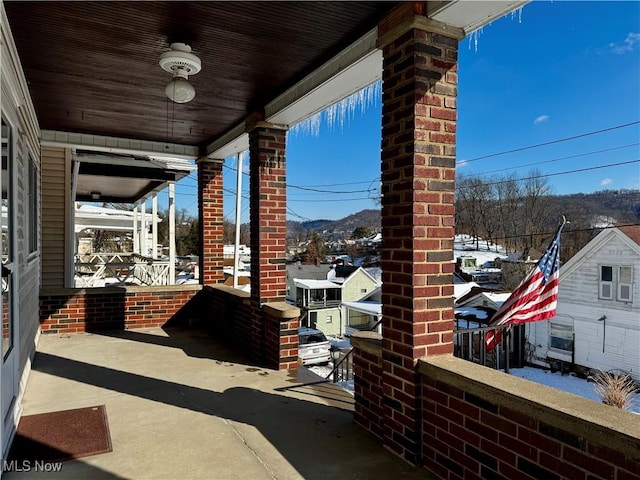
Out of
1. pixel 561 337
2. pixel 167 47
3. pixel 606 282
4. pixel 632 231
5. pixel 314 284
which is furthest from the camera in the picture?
pixel 314 284

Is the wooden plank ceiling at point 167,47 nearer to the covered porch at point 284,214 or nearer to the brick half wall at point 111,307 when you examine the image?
the covered porch at point 284,214

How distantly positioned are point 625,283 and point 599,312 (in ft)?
4.35

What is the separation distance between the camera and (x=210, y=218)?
20.8 ft

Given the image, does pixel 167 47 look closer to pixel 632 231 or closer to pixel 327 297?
pixel 632 231

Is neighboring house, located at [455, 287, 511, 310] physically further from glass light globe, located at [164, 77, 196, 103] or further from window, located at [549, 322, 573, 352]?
glass light globe, located at [164, 77, 196, 103]

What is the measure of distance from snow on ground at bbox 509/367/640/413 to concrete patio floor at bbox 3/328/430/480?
40.3ft

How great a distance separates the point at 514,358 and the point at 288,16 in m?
15.7

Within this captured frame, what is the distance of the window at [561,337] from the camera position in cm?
1556

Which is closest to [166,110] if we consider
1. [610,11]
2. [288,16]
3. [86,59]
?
[86,59]

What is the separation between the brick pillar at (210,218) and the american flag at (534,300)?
3.94m

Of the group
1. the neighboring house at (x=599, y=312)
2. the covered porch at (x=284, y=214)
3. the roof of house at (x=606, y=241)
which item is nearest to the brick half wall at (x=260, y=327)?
the covered porch at (x=284, y=214)

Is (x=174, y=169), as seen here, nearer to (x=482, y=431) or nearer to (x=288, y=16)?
(x=288, y=16)

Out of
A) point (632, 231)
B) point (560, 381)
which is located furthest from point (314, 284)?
point (632, 231)

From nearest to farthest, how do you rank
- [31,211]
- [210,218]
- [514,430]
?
[514,430] < [31,211] < [210,218]
